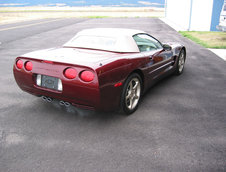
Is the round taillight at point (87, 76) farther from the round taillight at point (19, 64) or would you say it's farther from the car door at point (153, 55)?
the car door at point (153, 55)

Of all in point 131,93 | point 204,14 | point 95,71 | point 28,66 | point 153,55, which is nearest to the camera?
point 95,71

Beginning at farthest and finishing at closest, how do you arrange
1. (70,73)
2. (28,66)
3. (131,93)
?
1. (131,93)
2. (28,66)
3. (70,73)

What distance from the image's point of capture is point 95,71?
284 cm

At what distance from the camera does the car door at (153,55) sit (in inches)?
157

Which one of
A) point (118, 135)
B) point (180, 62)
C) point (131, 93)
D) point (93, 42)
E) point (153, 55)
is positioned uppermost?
point (93, 42)

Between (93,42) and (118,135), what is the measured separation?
5.53ft

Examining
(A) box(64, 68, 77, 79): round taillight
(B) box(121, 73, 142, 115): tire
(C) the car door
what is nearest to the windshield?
(C) the car door

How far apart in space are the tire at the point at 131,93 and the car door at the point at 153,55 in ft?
1.13

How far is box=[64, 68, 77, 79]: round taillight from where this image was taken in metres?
2.98

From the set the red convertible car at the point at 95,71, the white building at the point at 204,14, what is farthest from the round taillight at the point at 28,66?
the white building at the point at 204,14

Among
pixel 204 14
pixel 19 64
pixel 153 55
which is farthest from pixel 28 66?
pixel 204 14

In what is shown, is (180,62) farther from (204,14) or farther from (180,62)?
(204,14)

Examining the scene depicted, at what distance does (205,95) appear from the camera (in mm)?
4555

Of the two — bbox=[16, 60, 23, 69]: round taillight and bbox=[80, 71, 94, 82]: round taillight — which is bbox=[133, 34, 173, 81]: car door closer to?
bbox=[80, 71, 94, 82]: round taillight
